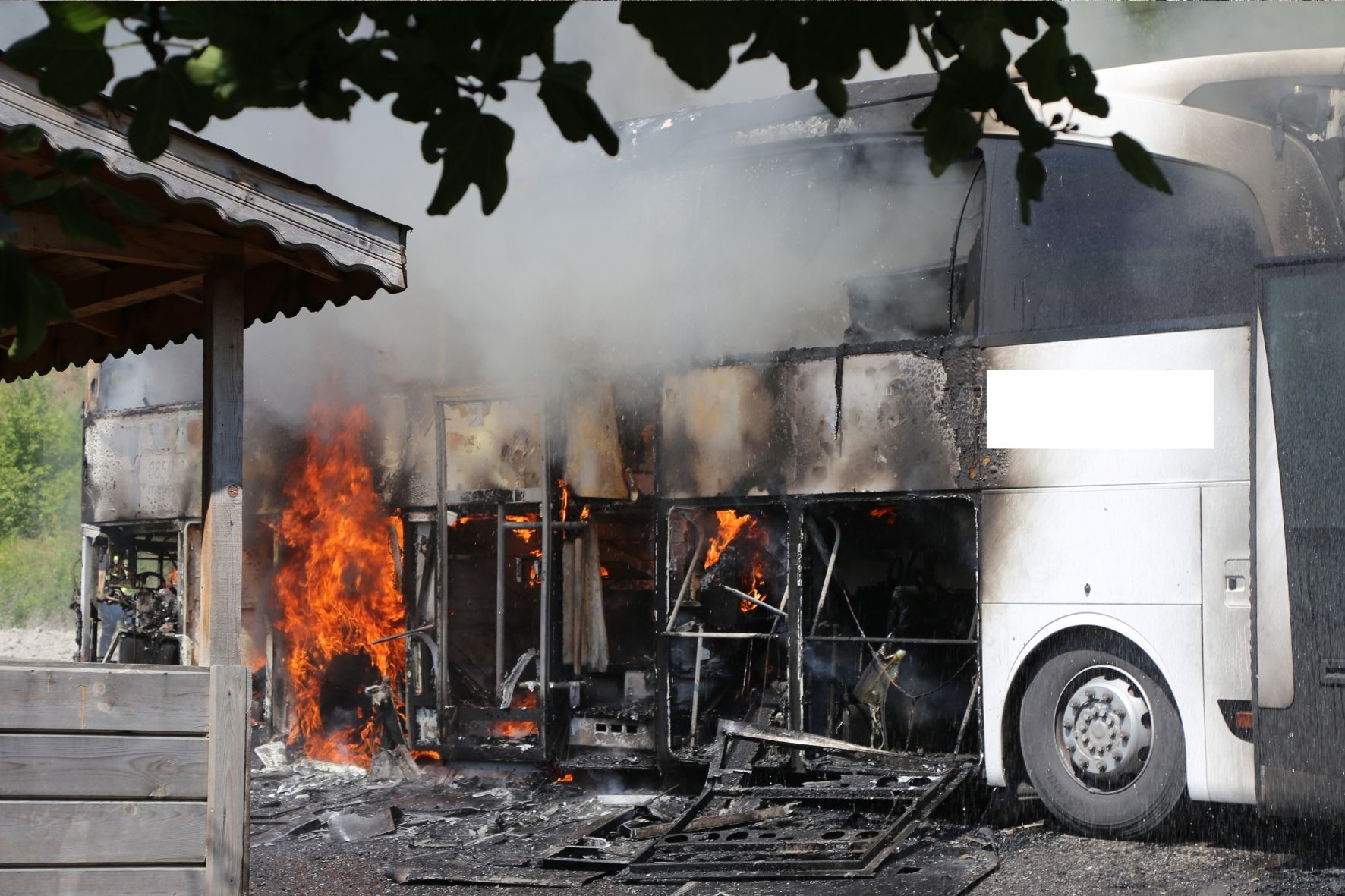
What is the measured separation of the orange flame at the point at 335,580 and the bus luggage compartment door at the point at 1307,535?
6.74 m

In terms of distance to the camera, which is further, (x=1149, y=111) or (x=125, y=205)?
(x=1149, y=111)

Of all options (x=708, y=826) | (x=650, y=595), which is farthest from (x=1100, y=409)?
(x=650, y=595)

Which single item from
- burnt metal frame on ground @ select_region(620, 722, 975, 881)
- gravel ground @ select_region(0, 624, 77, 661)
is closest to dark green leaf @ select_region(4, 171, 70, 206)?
burnt metal frame on ground @ select_region(620, 722, 975, 881)

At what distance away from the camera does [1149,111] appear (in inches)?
298

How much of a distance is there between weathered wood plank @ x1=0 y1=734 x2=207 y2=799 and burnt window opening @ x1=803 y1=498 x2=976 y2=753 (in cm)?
470

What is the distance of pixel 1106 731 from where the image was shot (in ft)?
24.4

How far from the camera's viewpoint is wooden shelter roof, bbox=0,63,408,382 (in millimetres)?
4133

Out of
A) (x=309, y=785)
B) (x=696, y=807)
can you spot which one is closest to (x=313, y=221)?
(x=696, y=807)

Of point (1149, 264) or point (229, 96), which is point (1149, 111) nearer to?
point (1149, 264)

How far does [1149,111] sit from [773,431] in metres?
2.91

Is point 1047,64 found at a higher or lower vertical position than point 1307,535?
higher

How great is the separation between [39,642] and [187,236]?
24.3 metres

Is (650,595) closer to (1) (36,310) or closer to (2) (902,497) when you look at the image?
(2) (902,497)

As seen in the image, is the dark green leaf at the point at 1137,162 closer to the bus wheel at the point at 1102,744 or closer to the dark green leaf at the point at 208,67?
the dark green leaf at the point at 208,67
